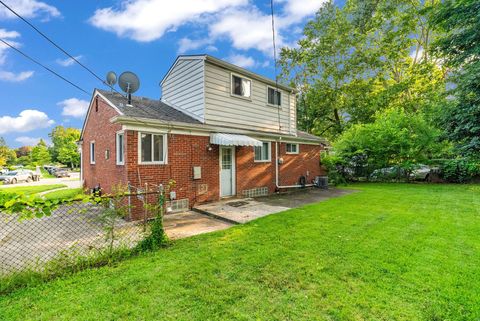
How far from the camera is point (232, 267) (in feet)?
14.0

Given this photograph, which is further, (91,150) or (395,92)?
(395,92)

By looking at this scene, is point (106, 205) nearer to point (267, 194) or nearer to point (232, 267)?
point (232, 267)

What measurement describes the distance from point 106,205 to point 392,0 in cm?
3134

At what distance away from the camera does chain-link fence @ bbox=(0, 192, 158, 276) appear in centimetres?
460

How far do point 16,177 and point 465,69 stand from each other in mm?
37958

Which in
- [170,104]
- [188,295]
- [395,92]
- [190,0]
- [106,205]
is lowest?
[188,295]

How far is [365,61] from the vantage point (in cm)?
2444

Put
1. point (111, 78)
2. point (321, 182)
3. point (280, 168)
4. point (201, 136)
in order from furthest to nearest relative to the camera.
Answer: point (321, 182)
point (280, 168)
point (111, 78)
point (201, 136)

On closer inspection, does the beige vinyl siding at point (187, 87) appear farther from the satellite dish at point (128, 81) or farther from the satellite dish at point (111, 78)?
the satellite dish at point (111, 78)

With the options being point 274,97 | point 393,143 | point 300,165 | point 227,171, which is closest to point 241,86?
point 274,97

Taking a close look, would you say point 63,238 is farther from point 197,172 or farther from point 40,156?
point 40,156

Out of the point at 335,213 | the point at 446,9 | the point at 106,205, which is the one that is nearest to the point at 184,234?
the point at 106,205

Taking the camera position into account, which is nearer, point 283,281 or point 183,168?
point 283,281

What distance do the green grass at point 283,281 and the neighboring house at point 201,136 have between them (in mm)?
3977
